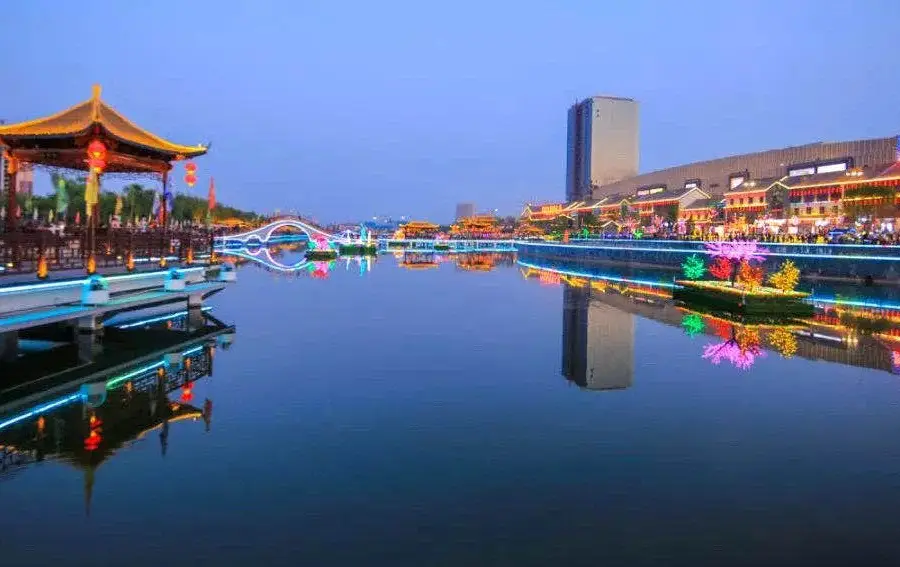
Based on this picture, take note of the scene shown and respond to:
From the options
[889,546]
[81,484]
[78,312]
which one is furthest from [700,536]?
[78,312]

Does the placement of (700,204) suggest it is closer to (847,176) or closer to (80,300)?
(847,176)

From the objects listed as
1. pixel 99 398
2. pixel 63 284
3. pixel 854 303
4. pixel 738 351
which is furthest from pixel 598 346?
pixel 854 303

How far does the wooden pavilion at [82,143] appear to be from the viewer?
17375mm

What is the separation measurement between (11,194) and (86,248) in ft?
10.1

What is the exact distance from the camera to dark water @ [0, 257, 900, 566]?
6094 mm

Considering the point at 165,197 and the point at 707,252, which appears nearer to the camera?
the point at 165,197

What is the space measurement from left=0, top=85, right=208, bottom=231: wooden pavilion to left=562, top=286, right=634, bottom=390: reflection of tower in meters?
12.2

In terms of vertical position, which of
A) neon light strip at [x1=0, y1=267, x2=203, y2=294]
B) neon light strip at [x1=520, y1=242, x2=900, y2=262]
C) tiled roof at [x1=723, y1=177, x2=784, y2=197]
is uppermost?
tiled roof at [x1=723, y1=177, x2=784, y2=197]

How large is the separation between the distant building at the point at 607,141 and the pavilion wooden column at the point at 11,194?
464 feet

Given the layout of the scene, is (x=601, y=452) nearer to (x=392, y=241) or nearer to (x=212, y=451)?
(x=212, y=451)

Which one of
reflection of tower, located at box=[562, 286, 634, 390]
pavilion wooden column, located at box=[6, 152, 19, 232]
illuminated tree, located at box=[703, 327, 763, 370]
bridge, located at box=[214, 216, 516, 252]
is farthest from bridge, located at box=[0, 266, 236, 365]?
bridge, located at box=[214, 216, 516, 252]

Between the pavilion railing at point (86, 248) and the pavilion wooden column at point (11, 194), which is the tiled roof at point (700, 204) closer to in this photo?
the pavilion railing at point (86, 248)

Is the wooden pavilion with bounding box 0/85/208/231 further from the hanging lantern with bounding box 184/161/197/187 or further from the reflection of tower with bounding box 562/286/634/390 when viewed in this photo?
the reflection of tower with bounding box 562/286/634/390

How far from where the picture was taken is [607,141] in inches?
6191
